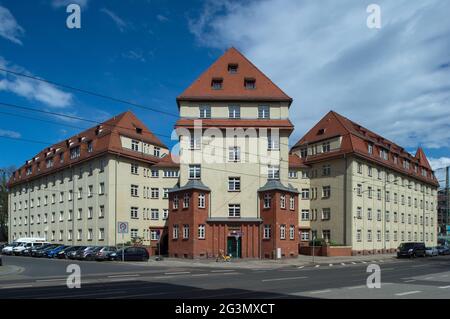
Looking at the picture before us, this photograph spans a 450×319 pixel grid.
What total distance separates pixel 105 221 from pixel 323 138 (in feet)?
90.0

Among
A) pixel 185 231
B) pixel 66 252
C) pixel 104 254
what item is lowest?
pixel 66 252

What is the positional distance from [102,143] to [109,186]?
5504mm

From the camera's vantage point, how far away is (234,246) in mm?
46625

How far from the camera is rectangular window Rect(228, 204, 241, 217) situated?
155 ft

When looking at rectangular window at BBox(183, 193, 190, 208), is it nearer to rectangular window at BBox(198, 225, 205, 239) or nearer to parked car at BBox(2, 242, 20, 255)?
rectangular window at BBox(198, 225, 205, 239)

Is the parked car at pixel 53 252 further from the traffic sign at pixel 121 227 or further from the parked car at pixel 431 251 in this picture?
the parked car at pixel 431 251

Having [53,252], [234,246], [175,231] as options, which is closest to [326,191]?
[234,246]

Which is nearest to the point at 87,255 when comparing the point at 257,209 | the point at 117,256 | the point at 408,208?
the point at 117,256

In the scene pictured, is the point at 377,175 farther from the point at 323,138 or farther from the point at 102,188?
the point at 102,188

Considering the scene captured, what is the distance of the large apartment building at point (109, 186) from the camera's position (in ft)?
177

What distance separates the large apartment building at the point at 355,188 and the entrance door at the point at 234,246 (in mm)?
8680

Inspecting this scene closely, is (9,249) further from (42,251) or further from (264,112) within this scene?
(264,112)

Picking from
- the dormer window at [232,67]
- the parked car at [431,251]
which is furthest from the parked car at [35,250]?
the parked car at [431,251]

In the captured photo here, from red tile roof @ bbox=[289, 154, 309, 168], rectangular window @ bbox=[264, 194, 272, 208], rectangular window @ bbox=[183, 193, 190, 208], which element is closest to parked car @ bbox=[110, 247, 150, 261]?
rectangular window @ bbox=[183, 193, 190, 208]
